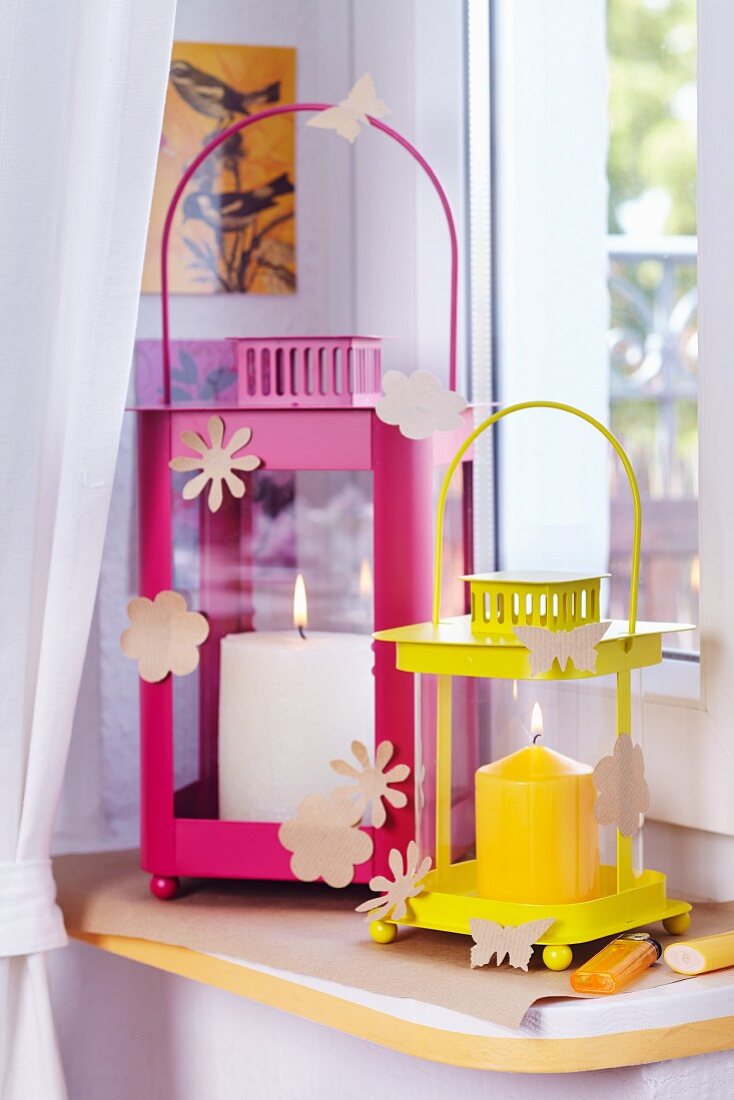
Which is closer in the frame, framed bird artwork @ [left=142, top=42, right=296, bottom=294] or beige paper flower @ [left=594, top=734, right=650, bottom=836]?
beige paper flower @ [left=594, top=734, right=650, bottom=836]

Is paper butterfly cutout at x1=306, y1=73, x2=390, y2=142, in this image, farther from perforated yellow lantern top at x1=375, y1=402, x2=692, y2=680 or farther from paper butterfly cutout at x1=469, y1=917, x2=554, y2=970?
paper butterfly cutout at x1=469, y1=917, x2=554, y2=970

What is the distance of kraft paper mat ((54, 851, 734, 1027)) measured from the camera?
0.76 meters

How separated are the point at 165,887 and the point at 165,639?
0.58ft

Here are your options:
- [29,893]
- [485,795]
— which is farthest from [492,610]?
[29,893]

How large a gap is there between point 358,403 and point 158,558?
0.18m

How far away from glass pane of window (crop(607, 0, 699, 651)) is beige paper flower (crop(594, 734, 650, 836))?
164 millimetres

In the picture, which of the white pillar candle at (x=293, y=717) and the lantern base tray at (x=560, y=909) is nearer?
the lantern base tray at (x=560, y=909)

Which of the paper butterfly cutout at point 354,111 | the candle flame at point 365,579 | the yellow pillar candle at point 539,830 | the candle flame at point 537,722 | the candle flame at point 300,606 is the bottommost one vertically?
the yellow pillar candle at point 539,830

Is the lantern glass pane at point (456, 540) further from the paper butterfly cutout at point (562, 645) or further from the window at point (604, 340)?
the paper butterfly cutout at point (562, 645)

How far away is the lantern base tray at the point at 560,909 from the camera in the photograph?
780mm

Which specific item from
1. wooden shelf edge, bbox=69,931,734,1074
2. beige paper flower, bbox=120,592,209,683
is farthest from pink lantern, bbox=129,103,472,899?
wooden shelf edge, bbox=69,931,734,1074

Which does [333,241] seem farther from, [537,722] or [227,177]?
[537,722]

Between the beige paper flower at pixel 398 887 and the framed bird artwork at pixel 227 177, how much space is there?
20.8 inches

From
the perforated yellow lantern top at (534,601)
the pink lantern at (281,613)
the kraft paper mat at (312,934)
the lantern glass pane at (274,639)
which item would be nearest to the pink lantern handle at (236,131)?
the pink lantern at (281,613)
